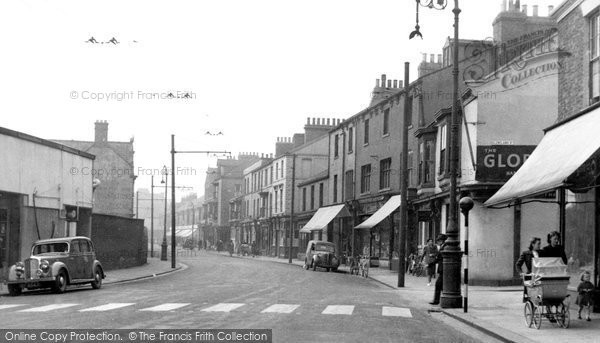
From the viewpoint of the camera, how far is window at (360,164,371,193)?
142 feet

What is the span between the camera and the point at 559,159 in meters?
13.8

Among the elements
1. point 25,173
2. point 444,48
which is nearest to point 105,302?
point 25,173

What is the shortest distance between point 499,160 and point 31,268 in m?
15.8

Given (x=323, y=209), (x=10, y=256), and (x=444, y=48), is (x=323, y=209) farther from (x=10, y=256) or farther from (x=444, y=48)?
(x=10, y=256)

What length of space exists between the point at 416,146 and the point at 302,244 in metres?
26.6

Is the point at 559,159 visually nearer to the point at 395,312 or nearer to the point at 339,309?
the point at 395,312

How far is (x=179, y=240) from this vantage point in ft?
394

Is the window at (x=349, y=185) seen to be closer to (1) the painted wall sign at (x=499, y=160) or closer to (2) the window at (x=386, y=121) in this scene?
(2) the window at (x=386, y=121)

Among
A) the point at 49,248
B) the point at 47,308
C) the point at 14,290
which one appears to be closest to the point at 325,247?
the point at 49,248

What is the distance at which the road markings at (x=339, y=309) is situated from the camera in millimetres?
15125

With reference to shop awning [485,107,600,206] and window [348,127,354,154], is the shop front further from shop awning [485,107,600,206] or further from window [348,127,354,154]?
window [348,127,354,154]

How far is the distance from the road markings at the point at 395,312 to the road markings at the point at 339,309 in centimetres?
71

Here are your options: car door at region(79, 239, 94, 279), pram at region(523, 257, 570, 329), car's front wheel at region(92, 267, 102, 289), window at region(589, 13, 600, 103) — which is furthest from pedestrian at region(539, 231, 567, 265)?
car's front wheel at region(92, 267, 102, 289)

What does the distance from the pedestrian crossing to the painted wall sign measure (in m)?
10.3
